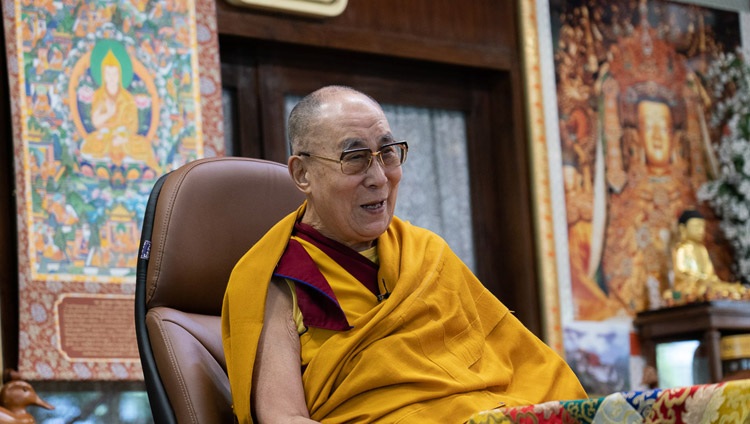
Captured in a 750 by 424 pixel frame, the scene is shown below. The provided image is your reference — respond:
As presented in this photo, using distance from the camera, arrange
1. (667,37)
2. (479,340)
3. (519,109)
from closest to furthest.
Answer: (479,340) → (519,109) → (667,37)

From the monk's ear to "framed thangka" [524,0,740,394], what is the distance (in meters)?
3.57

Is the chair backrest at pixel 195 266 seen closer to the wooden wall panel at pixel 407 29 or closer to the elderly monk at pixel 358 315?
the elderly monk at pixel 358 315

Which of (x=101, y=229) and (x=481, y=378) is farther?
(x=101, y=229)

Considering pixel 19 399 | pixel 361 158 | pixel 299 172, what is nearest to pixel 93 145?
pixel 19 399

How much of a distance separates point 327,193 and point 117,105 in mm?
2545

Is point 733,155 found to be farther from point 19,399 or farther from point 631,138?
point 19,399

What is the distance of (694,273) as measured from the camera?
580 centimetres

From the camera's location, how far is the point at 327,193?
6.94 ft

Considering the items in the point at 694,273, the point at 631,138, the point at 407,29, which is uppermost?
the point at 407,29

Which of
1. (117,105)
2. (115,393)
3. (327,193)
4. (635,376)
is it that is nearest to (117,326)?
(115,393)

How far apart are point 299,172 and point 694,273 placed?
407cm

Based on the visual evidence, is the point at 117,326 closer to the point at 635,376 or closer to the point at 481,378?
the point at 481,378

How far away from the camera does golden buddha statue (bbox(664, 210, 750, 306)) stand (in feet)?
18.2

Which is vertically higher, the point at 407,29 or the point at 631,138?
the point at 407,29
